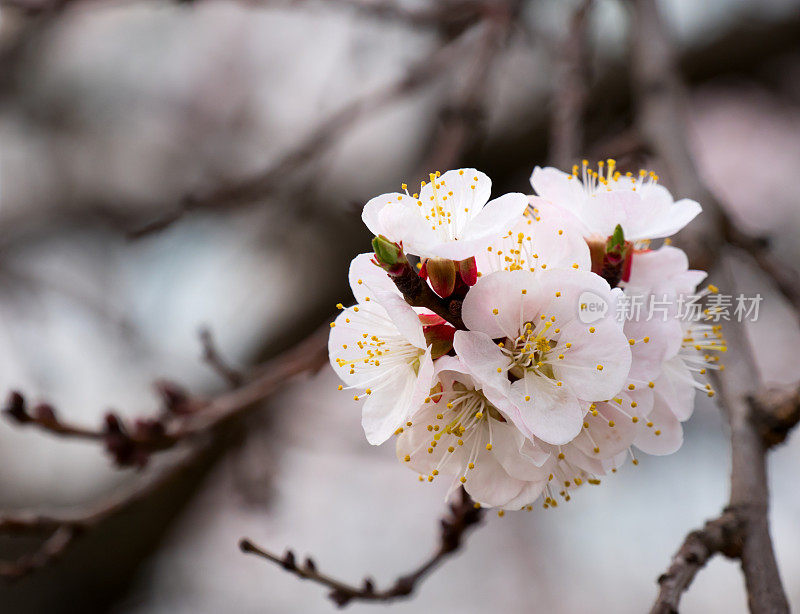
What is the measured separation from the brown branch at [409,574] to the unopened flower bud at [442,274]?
49 cm

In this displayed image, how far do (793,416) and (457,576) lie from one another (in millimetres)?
4477

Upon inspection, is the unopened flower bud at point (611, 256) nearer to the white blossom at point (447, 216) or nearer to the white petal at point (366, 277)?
the white blossom at point (447, 216)

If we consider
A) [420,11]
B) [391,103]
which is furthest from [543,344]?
[420,11]

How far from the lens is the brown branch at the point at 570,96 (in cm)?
159

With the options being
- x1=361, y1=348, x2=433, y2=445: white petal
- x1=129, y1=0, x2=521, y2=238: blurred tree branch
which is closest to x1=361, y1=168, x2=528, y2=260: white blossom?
x1=361, y1=348, x2=433, y2=445: white petal

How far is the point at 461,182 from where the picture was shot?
96cm

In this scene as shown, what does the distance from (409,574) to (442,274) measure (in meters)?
0.73

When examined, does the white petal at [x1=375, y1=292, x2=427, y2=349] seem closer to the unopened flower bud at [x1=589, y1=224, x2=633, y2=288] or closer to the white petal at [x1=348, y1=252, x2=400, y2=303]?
the white petal at [x1=348, y1=252, x2=400, y2=303]

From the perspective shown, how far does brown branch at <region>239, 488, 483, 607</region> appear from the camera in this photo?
1186 mm

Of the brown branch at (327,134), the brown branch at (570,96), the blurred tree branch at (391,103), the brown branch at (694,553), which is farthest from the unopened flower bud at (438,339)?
the brown branch at (327,134)

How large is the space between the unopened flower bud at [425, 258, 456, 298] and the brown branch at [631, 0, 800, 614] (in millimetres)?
443

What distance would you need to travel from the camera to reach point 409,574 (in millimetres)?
1336

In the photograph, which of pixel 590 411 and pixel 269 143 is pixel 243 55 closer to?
pixel 269 143

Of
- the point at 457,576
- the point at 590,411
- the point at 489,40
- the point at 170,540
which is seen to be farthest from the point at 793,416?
the point at 457,576
